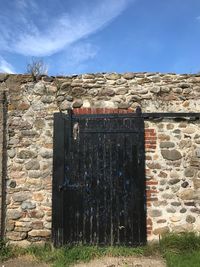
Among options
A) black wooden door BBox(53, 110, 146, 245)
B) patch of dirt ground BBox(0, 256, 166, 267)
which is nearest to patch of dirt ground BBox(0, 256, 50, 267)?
patch of dirt ground BBox(0, 256, 166, 267)

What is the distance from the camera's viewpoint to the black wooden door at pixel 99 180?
6195mm

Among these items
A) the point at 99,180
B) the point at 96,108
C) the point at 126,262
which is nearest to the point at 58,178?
the point at 99,180

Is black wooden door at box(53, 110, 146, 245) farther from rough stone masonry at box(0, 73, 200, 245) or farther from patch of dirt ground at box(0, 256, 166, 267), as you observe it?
patch of dirt ground at box(0, 256, 166, 267)

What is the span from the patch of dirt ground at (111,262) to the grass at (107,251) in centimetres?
10

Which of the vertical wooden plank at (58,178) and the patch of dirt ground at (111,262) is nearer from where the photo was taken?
the patch of dirt ground at (111,262)

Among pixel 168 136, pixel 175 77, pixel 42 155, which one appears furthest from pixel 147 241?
pixel 175 77

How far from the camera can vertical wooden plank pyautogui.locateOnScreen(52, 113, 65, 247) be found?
6.19 m

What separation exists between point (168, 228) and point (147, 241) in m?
0.42

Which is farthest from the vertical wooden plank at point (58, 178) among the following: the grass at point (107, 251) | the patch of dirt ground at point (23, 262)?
the patch of dirt ground at point (23, 262)

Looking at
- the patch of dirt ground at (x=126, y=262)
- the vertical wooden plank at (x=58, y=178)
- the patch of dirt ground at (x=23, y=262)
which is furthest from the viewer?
the vertical wooden plank at (x=58, y=178)

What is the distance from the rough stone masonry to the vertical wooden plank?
0.13m

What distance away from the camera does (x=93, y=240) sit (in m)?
6.17

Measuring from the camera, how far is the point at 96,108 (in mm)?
6535

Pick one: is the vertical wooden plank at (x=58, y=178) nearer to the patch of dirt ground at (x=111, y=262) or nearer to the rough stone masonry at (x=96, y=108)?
the rough stone masonry at (x=96, y=108)
